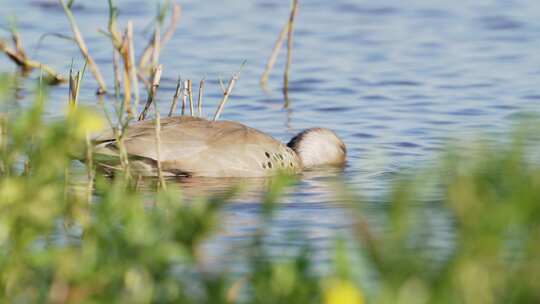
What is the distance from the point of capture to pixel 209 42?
49.2 ft

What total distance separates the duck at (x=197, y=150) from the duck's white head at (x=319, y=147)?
91 mm

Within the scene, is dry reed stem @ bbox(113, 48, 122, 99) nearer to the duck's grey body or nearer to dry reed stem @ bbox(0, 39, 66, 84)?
the duck's grey body

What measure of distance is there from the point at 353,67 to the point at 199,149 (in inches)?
195

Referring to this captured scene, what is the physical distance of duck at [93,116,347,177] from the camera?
8.94m

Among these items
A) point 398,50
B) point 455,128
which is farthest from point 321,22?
point 455,128

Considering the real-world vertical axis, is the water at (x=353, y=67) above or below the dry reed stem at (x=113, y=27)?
below

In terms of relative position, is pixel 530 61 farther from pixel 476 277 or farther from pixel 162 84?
pixel 476 277

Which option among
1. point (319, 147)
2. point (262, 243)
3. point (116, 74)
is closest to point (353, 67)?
point (319, 147)

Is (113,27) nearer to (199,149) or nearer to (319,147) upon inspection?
(199,149)

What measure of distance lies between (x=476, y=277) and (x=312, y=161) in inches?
269

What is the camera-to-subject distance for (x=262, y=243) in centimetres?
449

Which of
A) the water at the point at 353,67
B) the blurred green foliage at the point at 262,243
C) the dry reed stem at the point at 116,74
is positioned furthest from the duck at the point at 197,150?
the blurred green foliage at the point at 262,243

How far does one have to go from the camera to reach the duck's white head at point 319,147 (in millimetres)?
Answer: 10461

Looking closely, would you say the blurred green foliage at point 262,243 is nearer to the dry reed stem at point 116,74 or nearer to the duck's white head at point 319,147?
the dry reed stem at point 116,74
